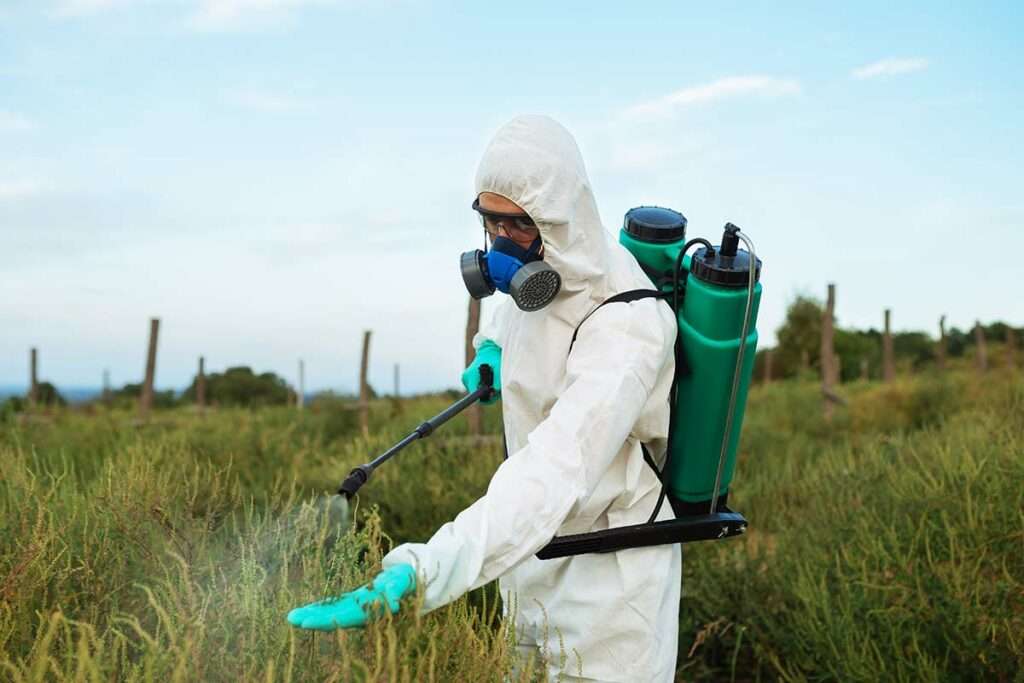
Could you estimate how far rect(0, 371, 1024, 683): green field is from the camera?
2.04m

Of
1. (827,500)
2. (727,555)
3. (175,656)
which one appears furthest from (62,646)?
(827,500)

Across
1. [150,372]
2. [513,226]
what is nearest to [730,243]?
[513,226]

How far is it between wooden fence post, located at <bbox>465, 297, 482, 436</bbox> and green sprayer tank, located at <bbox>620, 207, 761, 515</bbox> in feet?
19.3

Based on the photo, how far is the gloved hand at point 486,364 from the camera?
3332 mm

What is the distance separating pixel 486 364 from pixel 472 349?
6.10m

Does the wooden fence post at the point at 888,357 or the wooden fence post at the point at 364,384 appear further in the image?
the wooden fence post at the point at 888,357

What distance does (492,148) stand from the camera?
97.1 inches

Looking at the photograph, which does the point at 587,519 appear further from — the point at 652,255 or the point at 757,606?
the point at 757,606

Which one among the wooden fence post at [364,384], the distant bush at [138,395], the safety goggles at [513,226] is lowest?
the distant bush at [138,395]

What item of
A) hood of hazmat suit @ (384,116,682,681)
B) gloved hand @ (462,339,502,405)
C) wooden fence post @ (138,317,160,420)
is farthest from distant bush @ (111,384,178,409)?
hood of hazmat suit @ (384,116,682,681)

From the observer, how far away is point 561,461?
82.9 inches

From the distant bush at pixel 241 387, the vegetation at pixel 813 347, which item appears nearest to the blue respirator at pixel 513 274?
the distant bush at pixel 241 387

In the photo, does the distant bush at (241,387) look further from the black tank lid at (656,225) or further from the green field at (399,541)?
the black tank lid at (656,225)

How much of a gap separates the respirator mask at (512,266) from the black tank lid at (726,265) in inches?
15.9
